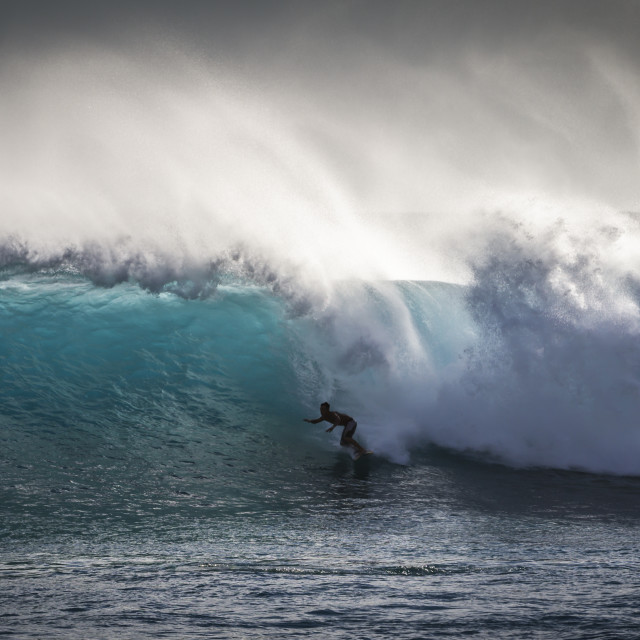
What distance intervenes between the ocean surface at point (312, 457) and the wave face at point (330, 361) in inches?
1.5

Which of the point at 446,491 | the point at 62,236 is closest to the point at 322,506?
the point at 446,491

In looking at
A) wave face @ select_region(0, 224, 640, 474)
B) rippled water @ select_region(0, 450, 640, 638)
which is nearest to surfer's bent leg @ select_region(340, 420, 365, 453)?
wave face @ select_region(0, 224, 640, 474)

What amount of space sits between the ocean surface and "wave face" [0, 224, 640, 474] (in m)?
0.04

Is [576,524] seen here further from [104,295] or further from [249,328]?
[104,295]

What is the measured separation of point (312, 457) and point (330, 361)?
3284 millimetres

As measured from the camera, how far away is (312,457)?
9812mm

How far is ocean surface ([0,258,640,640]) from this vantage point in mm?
4723

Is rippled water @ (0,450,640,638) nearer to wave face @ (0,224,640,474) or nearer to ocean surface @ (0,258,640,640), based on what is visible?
ocean surface @ (0,258,640,640)

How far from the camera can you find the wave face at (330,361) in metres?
10.5

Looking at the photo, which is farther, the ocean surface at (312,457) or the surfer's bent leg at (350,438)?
the surfer's bent leg at (350,438)

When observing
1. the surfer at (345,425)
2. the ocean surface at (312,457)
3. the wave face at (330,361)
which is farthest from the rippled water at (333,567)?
the wave face at (330,361)

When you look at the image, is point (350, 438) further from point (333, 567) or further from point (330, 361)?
point (333, 567)

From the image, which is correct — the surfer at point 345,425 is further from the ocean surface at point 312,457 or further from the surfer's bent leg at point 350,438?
the ocean surface at point 312,457

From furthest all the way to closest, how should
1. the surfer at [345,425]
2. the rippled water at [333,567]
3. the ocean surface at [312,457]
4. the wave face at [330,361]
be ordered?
1. the wave face at [330,361]
2. the surfer at [345,425]
3. the ocean surface at [312,457]
4. the rippled water at [333,567]
